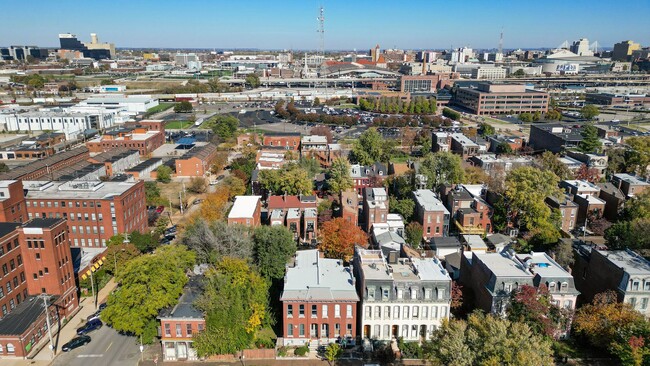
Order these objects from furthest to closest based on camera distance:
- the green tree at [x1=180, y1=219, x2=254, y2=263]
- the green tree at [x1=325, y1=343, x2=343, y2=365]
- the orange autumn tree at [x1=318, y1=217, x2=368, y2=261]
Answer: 1. the orange autumn tree at [x1=318, y1=217, x2=368, y2=261]
2. the green tree at [x1=180, y1=219, x2=254, y2=263]
3. the green tree at [x1=325, y1=343, x2=343, y2=365]

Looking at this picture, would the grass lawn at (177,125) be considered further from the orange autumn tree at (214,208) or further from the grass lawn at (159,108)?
the orange autumn tree at (214,208)

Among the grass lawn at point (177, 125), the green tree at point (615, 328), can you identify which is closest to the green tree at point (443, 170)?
the green tree at point (615, 328)

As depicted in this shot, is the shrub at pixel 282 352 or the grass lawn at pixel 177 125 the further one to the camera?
the grass lawn at pixel 177 125

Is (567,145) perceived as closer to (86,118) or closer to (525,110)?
(525,110)

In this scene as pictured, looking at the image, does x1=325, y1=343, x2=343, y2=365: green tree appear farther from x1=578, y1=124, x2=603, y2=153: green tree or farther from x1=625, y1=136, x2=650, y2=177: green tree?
x1=578, y1=124, x2=603, y2=153: green tree

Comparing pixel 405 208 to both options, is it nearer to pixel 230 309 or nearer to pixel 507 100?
pixel 230 309

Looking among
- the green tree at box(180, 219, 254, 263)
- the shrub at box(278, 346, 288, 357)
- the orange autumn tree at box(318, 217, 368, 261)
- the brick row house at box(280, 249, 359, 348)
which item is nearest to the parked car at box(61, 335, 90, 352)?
the green tree at box(180, 219, 254, 263)

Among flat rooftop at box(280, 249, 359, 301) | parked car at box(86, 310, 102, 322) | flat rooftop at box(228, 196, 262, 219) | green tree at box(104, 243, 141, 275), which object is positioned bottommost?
parked car at box(86, 310, 102, 322)
